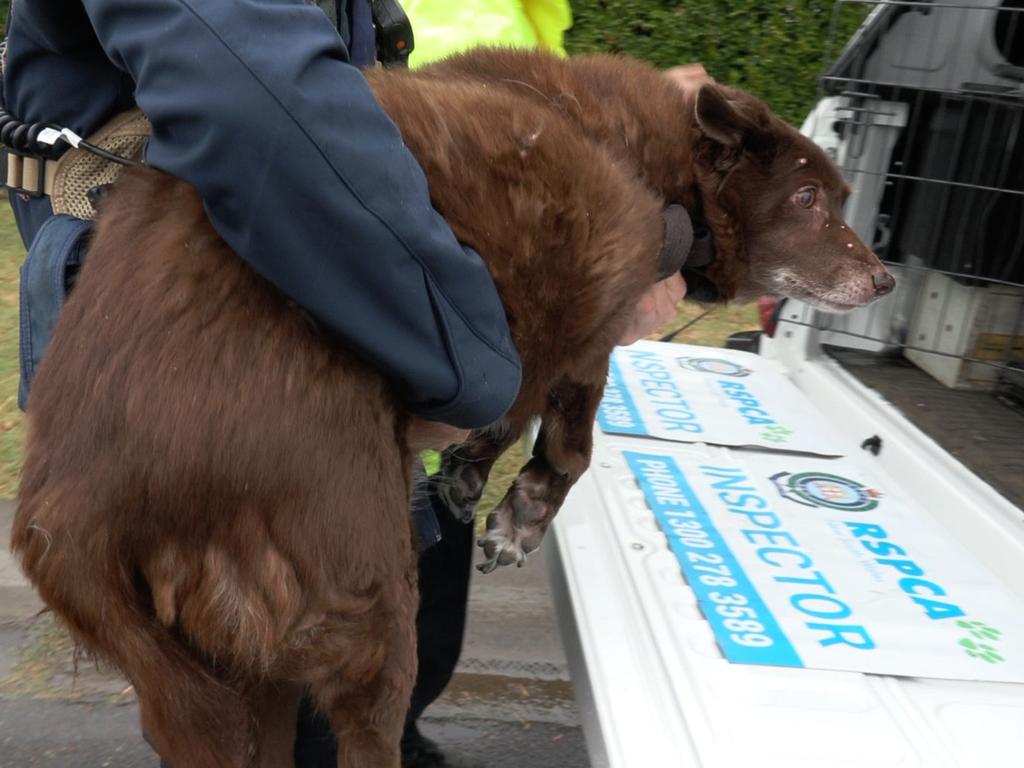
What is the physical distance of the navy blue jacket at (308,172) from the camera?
119 centimetres

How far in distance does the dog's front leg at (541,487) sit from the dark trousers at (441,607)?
0.22 m

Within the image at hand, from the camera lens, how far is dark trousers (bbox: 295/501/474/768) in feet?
8.59

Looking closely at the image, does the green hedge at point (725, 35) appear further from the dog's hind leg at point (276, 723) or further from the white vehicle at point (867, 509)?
the dog's hind leg at point (276, 723)

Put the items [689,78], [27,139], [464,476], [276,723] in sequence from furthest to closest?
[464,476]
[689,78]
[276,723]
[27,139]

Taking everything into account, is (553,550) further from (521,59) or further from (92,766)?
(92,766)

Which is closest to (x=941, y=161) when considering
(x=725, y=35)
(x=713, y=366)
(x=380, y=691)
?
(x=713, y=366)

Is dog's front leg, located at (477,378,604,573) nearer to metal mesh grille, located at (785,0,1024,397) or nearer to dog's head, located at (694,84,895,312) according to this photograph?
dog's head, located at (694,84,895,312)

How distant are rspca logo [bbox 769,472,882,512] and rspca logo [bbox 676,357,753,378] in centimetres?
82

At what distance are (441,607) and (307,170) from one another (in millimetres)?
1725

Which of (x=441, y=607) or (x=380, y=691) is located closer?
(x=380, y=691)

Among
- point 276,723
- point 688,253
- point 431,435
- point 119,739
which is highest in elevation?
point 688,253

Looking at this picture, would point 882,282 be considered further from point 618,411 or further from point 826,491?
point 618,411

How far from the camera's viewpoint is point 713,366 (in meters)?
3.67

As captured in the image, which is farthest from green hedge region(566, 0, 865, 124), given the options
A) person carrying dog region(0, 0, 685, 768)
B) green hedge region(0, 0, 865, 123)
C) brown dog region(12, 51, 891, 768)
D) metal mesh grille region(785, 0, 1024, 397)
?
person carrying dog region(0, 0, 685, 768)
